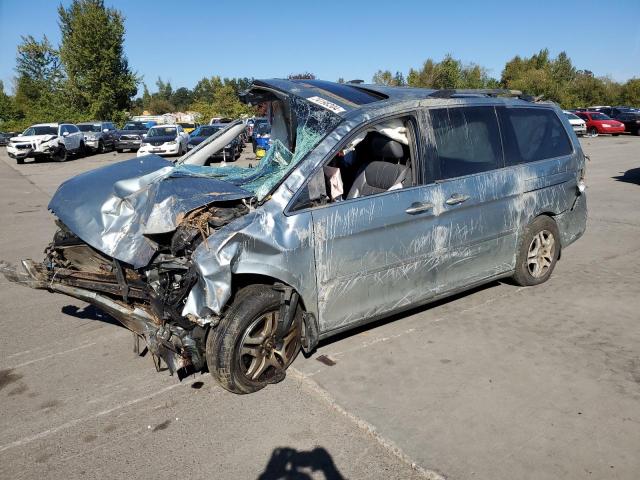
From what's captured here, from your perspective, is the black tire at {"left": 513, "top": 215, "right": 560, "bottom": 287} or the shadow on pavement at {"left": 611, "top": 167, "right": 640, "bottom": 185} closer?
the black tire at {"left": 513, "top": 215, "right": 560, "bottom": 287}

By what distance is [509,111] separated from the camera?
4891 millimetres

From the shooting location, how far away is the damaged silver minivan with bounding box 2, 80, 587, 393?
3309mm

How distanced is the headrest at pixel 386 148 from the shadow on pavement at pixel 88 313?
9.55ft

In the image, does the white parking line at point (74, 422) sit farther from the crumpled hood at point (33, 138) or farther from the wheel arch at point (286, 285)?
the crumpled hood at point (33, 138)

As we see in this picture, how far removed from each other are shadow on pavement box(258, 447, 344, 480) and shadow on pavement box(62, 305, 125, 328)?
261 cm

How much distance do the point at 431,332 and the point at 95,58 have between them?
52080 millimetres

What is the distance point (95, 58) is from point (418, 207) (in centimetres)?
5200

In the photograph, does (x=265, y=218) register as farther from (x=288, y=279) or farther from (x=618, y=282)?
(x=618, y=282)

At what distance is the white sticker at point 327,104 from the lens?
12.7 feet

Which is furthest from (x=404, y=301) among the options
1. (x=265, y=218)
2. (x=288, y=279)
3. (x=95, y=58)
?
(x=95, y=58)

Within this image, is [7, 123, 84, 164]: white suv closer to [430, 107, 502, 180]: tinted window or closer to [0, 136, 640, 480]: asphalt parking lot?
[0, 136, 640, 480]: asphalt parking lot

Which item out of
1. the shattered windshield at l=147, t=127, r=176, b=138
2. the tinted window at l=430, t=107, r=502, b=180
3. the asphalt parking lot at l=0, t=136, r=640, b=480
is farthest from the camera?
the shattered windshield at l=147, t=127, r=176, b=138

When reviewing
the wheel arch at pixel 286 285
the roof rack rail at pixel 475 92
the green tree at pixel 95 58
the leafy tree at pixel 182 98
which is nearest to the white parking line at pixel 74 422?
the wheel arch at pixel 286 285

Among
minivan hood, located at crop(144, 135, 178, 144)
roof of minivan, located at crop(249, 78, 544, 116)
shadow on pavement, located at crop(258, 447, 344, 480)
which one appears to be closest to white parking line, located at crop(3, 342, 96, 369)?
shadow on pavement, located at crop(258, 447, 344, 480)
